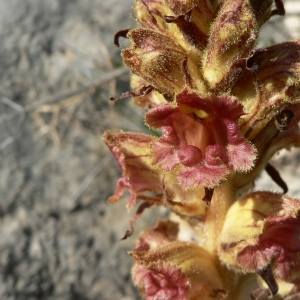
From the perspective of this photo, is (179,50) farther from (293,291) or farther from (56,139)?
(56,139)

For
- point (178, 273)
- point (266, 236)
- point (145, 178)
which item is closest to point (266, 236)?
point (266, 236)

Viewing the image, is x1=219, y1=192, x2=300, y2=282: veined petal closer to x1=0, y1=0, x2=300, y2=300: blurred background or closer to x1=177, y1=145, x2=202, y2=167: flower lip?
x1=177, y1=145, x2=202, y2=167: flower lip

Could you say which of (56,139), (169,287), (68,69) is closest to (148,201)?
(169,287)

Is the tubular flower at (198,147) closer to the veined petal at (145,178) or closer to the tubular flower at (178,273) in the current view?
the veined petal at (145,178)

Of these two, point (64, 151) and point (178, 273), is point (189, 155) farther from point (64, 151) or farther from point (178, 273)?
point (64, 151)

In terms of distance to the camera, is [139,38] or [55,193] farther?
[55,193]

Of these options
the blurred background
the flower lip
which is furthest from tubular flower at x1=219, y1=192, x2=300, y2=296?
the blurred background
